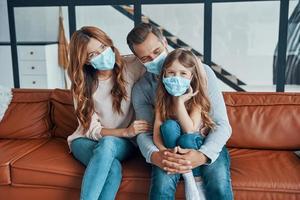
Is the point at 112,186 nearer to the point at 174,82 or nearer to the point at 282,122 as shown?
the point at 174,82

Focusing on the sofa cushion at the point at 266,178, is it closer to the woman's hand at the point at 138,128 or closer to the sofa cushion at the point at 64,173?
the sofa cushion at the point at 64,173

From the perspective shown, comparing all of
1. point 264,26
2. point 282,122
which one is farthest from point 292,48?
point 282,122

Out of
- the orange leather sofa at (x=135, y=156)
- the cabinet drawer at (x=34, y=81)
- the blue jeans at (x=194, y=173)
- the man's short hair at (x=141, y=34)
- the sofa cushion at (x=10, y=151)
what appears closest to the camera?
the blue jeans at (x=194, y=173)

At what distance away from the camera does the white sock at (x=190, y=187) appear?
1.55 m

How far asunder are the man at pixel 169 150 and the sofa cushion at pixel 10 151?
69 cm

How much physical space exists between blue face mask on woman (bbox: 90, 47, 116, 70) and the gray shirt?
0.59ft

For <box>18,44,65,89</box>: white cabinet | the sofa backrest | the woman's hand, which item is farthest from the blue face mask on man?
<box>18,44,65,89</box>: white cabinet

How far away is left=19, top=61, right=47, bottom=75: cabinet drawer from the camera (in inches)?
189

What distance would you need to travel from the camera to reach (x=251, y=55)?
4.42m

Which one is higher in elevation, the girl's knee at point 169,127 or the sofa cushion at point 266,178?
the girl's knee at point 169,127

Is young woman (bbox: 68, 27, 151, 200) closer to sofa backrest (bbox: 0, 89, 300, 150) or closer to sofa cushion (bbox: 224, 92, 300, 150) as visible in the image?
sofa backrest (bbox: 0, 89, 300, 150)

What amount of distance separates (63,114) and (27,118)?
249 mm

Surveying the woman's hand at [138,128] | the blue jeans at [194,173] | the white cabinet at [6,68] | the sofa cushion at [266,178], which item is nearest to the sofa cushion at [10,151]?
the woman's hand at [138,128]

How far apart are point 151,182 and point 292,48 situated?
3258 mm
